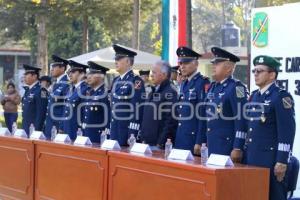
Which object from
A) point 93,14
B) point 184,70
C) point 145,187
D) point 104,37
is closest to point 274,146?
point 145,187

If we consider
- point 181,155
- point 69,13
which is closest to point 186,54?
point 181,155

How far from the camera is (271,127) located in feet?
15.1

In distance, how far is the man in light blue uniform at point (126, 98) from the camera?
6.21m

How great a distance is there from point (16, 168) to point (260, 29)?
10.6ft

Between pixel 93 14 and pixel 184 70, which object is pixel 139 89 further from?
pixel 93 14

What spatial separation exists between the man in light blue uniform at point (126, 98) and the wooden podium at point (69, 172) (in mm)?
873

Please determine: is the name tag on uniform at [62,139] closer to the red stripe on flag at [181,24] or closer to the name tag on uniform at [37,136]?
the name tag on uniform at [37,136]

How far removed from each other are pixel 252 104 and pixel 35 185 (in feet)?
8.07

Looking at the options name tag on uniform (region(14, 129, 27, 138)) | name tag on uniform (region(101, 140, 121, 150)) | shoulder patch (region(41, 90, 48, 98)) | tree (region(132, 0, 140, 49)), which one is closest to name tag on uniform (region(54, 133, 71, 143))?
name tag on uniform (region(101, 140, 121, 150))

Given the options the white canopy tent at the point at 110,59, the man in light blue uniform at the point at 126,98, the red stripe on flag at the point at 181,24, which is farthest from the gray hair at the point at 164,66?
the white canopy tent at the point at 110,59

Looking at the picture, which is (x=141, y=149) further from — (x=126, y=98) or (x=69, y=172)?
(x=126, y=98)

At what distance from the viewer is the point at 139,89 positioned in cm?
623

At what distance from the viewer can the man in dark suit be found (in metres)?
6.01

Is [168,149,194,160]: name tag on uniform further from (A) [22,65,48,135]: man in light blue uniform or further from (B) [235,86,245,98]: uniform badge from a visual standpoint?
(A) [22,65,48,135]: man in light blue uniform
